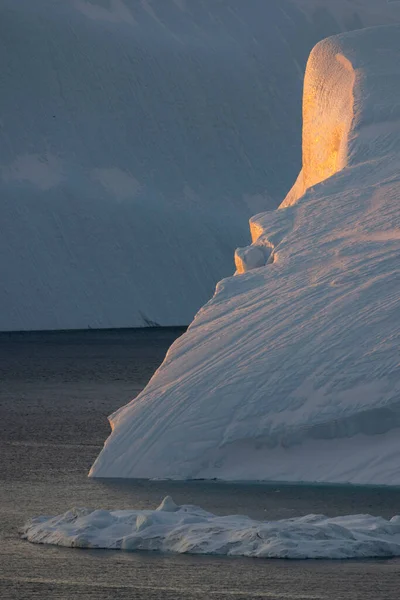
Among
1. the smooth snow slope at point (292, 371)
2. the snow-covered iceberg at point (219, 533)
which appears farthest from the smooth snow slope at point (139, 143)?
the snow-covered iceberg at point (219, 533)

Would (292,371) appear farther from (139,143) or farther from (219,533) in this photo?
(139,143)

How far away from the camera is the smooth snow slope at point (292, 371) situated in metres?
12.6

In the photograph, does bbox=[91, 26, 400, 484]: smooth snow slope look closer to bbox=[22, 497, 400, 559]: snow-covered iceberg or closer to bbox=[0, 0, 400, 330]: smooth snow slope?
bbox=[22, 497, 400, 559]: snow-covered iceberg

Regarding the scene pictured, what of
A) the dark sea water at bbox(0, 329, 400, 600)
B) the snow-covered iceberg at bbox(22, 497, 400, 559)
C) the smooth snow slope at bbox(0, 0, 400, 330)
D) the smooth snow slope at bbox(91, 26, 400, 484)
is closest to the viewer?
the dark sea water at bbox(0, 329, 400, 600)

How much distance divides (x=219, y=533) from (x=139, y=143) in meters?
51.1

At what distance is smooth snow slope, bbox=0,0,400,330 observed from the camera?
5372 cm

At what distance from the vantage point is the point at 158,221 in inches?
2229

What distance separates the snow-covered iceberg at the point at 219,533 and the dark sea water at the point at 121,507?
0.52 feet

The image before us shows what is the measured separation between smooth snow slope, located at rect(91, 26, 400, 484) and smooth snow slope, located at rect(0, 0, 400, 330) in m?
36.9

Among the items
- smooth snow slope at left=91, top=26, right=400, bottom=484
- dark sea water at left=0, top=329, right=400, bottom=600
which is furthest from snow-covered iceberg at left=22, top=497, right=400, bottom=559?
smooth snow slope at left=91, top=26, right=400, bottom=484

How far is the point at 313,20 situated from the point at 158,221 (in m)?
14.0

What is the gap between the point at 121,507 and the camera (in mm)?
10984

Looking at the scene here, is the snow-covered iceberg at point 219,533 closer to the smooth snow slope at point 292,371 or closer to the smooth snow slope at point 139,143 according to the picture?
the smooth snow slope at point 292,371

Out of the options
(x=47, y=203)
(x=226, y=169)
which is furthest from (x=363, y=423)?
(x=226, y=169)
